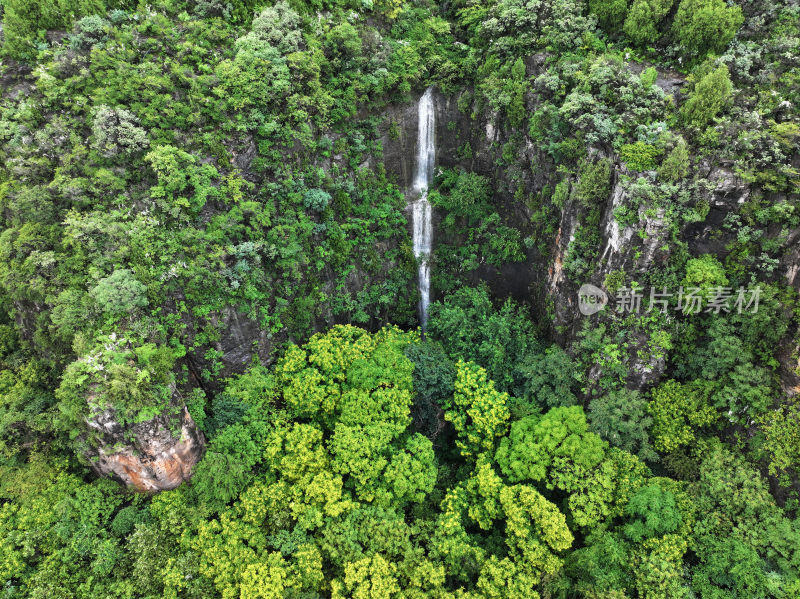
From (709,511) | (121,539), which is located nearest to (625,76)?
(709,511)

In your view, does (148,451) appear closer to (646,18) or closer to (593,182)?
(593,182)

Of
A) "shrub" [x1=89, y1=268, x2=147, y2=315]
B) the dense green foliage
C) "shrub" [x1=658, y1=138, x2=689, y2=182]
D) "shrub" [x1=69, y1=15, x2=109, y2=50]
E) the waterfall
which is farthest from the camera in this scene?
the waterfall

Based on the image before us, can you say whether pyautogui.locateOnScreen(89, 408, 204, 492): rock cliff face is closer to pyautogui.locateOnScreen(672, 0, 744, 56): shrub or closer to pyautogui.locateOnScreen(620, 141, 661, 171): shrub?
pyautogui.locateOnScreen(620, 141, 661, 171): shrub

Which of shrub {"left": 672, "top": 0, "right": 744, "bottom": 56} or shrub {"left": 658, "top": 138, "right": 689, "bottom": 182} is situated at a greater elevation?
shrub {"left": 672, "top": 0, "right": 744, "bottom": 56}

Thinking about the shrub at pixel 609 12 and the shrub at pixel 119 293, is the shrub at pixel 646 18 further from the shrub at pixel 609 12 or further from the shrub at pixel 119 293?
the shrub at pixel 119 293

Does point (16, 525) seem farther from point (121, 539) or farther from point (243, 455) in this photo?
point (243, 455)

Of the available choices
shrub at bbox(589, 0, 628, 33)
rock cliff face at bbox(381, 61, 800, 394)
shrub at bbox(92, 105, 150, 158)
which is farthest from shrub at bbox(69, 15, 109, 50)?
shrub at bbox(589, 0, 628, 33)

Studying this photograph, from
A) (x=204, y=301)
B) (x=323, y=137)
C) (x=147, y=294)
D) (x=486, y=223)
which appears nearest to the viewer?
(x=147, y=294)

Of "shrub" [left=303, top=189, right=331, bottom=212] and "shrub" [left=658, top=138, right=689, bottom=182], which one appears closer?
"shrub" [left=658, top=138, right=689, bottom=182]
